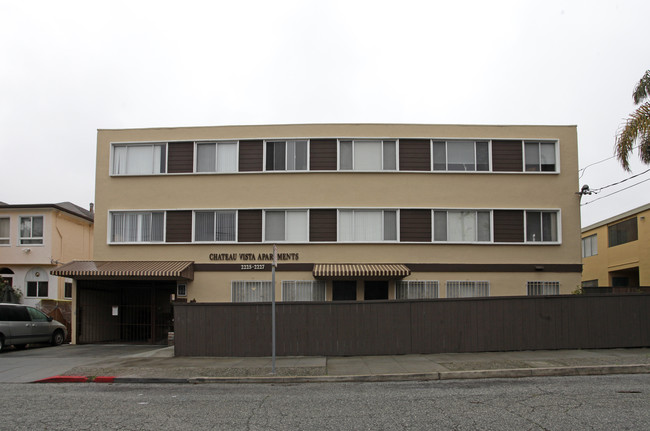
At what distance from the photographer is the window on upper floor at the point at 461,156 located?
21.8 meters

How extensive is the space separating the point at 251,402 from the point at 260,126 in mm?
14215

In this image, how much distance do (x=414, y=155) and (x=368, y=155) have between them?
5.90ft

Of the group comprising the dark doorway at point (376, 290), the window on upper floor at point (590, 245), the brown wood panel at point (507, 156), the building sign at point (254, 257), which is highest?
the brown wood panel at point (507, 156)

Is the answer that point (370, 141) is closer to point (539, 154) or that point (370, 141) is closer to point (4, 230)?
point (539, 154)

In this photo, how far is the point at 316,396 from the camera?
9953 mm

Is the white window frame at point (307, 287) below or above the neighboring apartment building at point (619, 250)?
below

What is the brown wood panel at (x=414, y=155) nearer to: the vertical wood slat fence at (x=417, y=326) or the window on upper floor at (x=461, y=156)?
the window on upper floor at (x=461, y=156)

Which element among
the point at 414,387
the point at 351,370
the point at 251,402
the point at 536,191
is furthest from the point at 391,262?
the point at 251,402

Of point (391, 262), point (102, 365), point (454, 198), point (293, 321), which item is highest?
point (454, 198)

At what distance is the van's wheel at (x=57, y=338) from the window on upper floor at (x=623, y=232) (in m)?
28.5

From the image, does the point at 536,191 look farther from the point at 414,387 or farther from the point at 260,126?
the point at 414,387

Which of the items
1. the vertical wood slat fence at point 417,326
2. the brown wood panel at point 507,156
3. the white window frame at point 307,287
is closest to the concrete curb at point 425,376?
the vertical wood slat fence at point 417,326

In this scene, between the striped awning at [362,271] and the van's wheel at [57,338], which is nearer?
the striped awning at [362,271]

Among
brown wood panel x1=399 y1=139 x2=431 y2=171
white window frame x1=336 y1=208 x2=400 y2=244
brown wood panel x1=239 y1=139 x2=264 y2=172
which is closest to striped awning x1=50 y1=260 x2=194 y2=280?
brown wood panel x1=239 y1=139 x2=264 y2=172
